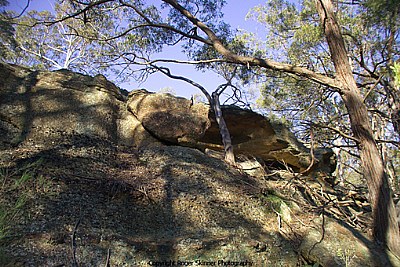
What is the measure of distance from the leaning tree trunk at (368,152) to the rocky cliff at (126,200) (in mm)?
313

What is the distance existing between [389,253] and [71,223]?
3.71 m

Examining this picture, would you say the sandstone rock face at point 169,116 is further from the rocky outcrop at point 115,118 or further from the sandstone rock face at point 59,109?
the sandstone rock face at point 59,109

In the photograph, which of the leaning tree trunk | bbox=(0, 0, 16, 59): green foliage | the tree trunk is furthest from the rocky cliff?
bbox=(0, 0, 16, 59): green foliage

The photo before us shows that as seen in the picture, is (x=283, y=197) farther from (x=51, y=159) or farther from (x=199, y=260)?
(x=51, y=159)

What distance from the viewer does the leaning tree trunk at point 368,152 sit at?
13.2 feet

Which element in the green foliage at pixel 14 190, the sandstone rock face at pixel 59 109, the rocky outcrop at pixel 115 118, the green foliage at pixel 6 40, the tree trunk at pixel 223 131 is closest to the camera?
the green foliage at pixel 14 190

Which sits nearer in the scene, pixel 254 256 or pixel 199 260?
pixel 199 260

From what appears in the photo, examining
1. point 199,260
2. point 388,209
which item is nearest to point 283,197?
point 388,209

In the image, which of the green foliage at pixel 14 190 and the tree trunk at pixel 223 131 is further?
the tree trunk at pixel 223 131

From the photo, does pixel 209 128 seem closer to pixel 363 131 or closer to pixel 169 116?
pixel 169 116

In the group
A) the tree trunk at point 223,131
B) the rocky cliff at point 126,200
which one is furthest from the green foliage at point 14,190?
the tree trunk at point 223,131

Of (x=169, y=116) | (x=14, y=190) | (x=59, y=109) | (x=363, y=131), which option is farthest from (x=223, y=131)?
(x=14, y=190)

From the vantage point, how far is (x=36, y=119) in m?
6.27

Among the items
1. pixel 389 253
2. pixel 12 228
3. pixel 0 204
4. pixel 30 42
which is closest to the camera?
pixel 12 228
